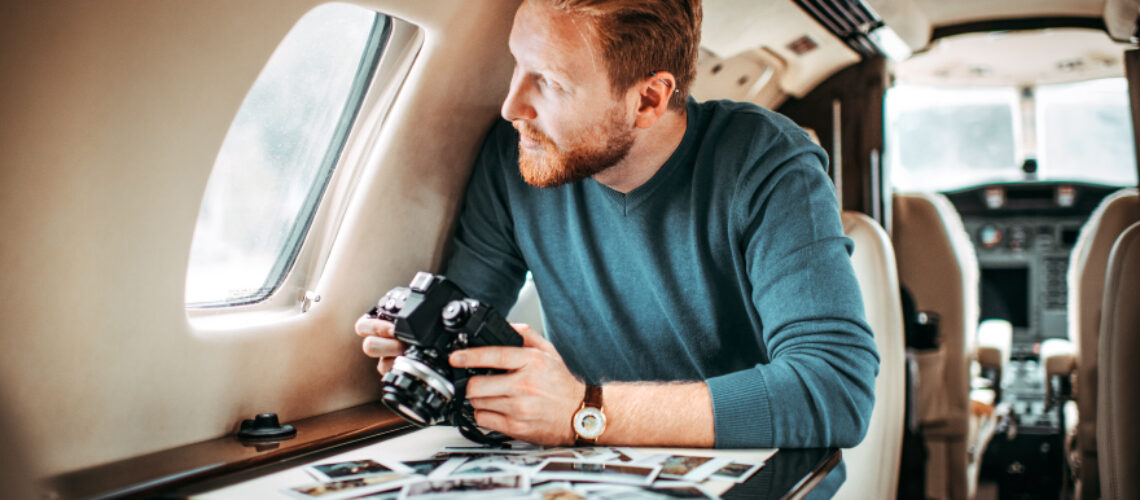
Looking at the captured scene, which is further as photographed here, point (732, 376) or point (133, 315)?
point (732, 376)

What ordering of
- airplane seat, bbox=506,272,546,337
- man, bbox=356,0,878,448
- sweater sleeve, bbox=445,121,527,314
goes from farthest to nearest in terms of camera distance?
airplane seat, bbox=506,272,546,337 → sweater sleeve, bbox=445,121,527,314 → man, bbox=356,0,878,448

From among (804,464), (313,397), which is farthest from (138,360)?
(804,464)

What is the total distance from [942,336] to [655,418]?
2930 mm

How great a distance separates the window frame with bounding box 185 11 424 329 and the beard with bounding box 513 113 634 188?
0.99 feet

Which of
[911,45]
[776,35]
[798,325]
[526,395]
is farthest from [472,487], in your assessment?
[911,45]

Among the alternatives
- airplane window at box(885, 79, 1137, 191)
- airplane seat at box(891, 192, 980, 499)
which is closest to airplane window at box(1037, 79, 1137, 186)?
airplane window at box(885, 79, 1137, 191)

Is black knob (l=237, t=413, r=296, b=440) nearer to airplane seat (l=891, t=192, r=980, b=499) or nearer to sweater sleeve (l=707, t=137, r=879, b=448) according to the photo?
sweater sleeve (l=707, t=137, r=879, b=448)

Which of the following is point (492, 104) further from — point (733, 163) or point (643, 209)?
point (733, 163)

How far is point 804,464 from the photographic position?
1426 mm

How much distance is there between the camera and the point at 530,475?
1.30 metres

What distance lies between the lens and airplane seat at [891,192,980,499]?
3.85 m

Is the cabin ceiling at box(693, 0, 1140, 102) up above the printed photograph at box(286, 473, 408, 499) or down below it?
above

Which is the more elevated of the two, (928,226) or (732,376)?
(928,226)

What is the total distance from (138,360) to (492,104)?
1.04m
